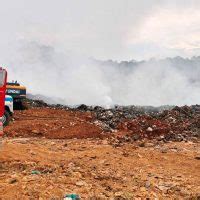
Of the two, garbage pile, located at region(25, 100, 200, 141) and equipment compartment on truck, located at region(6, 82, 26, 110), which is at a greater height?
equipment compartment on truck, located at region(6, 82, 26, 110)

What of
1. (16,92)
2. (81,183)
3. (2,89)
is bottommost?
(81,183)

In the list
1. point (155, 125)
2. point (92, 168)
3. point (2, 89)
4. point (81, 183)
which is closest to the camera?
point (81, 183)

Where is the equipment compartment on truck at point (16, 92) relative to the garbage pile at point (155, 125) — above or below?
above

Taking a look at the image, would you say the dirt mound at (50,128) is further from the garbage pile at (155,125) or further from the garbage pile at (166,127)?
the garbage pile at (166,127)

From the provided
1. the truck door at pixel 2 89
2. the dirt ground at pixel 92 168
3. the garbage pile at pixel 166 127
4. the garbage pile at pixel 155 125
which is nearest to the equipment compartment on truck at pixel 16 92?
the garbage pile at pixel 155 125

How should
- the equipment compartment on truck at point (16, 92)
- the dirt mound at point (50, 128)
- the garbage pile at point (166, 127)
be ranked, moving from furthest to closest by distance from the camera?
the equipment compartment on truck at point (16, 92) < the garbage pile at point (166, 127) < the dirt mound at point (50, 128)

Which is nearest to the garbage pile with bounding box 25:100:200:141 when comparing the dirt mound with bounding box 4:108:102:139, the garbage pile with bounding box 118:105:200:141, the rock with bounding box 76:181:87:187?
the garbage pile with bounding box 118:105:200:141

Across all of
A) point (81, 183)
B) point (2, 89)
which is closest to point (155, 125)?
point (2, 89)

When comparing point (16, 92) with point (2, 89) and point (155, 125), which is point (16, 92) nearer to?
point (155, 125)

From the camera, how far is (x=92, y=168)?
14.5 m

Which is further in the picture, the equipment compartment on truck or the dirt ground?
the equipment compartment on truck

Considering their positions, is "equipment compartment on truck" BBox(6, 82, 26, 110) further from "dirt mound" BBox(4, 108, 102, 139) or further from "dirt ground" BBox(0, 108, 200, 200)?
"dirt ground" BBox(0, 108, 200, 200)

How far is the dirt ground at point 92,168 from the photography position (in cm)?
1155

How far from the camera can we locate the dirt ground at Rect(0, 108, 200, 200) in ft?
37.9
